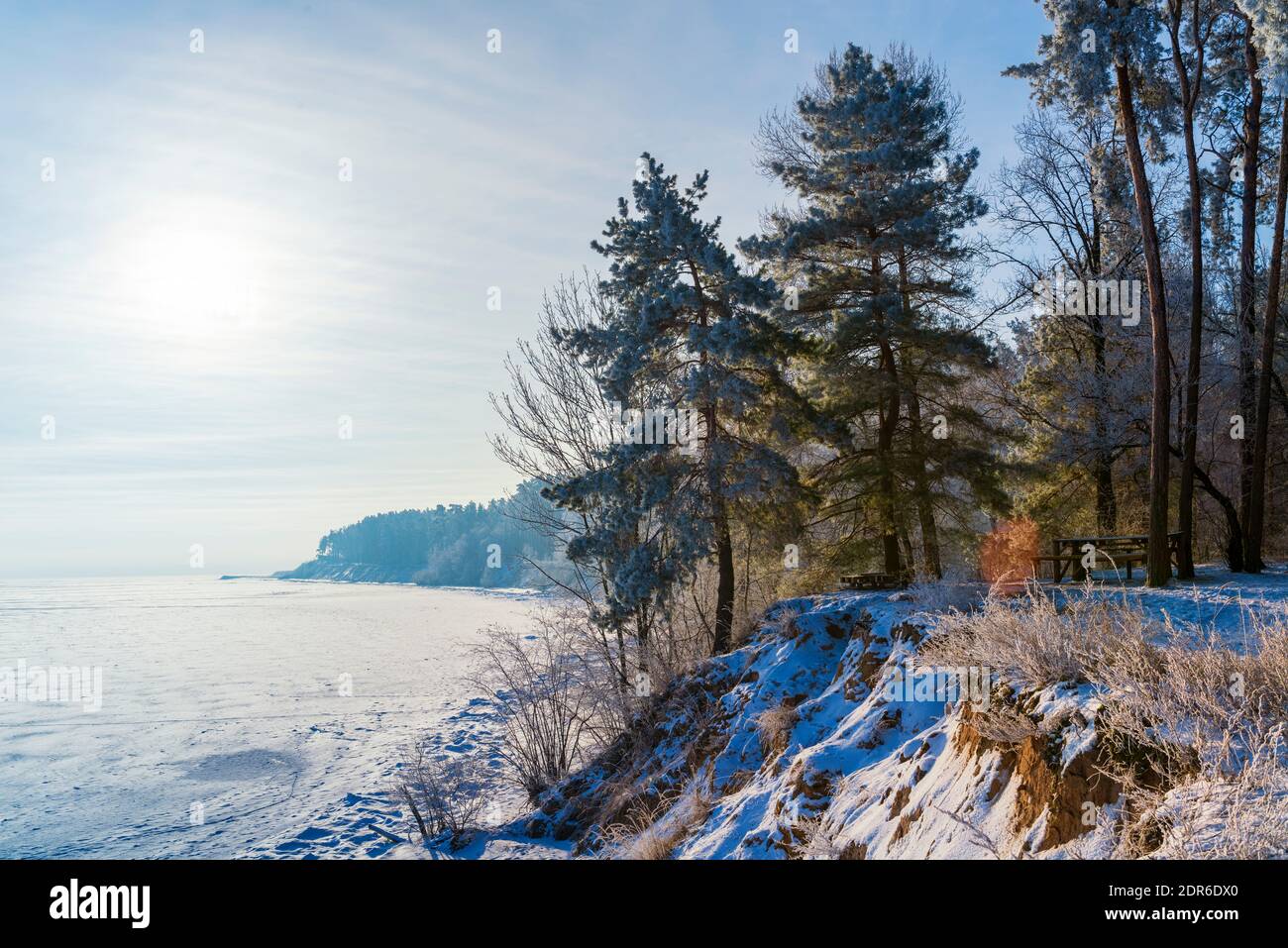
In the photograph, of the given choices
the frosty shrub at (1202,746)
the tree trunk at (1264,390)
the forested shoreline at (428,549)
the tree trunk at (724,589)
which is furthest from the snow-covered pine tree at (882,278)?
the forested shoreline at (428,549)

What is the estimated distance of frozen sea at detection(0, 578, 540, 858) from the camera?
16.0 m

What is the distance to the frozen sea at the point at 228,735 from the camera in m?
16.0

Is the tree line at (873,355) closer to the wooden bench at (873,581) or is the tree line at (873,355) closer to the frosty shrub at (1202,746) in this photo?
the wooden bench at (873,581)

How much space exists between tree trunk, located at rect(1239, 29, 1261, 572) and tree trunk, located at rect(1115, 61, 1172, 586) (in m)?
5.10

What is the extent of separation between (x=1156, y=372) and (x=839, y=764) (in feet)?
32.6

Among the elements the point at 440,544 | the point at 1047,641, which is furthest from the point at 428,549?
the point at 1047,641

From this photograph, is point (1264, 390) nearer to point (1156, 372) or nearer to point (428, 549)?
point (1156, 372)

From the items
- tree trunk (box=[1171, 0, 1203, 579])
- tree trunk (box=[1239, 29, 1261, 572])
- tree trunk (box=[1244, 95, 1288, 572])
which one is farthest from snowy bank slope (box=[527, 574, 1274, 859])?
tree trunk (box=[1239, 29, 1261, 572])

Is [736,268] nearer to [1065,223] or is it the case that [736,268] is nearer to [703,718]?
[703,718]

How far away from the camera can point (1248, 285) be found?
711 inches

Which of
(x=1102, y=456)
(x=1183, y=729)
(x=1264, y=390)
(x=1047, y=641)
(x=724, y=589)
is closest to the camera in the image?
(x=1183, y=729)

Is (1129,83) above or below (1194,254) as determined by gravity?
above

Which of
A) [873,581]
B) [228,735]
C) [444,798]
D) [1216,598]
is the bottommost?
[228,735]

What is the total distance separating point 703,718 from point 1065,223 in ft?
64.0
